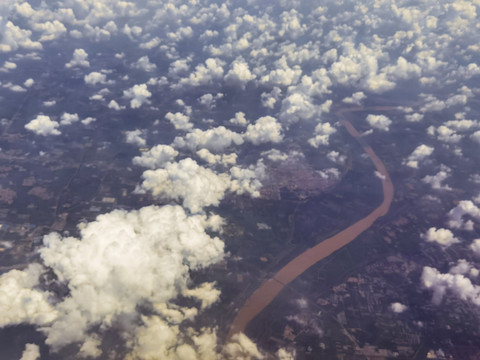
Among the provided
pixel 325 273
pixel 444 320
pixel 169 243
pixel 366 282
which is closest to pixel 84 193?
pixel 169 243

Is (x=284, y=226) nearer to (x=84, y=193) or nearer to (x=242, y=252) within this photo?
(x=242, y=252)

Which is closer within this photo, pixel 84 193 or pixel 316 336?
pixel 316 336

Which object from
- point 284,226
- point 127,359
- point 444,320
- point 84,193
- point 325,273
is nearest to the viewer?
point 127,359

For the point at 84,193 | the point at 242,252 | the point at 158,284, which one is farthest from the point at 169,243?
the point at 84,193

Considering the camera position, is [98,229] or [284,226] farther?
[284,226]

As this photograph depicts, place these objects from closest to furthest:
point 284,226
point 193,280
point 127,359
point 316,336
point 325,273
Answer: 1. point 127,359
2. point 316,336
3. point 193,280
4. point 325,273
5. point 284,226

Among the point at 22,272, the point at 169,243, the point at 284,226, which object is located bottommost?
the point at 284,226

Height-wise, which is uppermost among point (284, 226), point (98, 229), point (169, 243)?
point (98, 229)

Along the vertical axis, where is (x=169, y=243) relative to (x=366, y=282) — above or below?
above

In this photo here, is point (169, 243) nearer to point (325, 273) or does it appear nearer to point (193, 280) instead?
point (193, 280)
